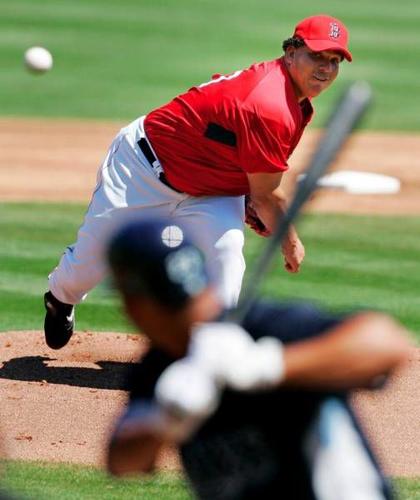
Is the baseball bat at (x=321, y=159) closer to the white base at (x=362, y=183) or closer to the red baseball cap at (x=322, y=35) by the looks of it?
the red baseball cap at (x=322, y=35)

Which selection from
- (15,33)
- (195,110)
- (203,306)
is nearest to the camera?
(203,306)

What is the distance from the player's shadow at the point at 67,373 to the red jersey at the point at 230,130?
1256 mm

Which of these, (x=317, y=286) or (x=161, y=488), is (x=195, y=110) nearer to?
(x=161, y=488)

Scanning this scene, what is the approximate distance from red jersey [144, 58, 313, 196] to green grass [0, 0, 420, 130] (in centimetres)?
998

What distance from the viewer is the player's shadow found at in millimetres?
7488

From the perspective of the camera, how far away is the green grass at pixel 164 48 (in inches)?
752

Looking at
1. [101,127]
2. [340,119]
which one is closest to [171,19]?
[101,127]

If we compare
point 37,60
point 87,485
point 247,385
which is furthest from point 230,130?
point 37,60

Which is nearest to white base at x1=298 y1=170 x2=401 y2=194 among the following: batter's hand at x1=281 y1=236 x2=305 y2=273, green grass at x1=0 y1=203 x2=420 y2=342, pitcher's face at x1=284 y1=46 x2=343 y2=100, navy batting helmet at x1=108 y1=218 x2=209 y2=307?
green grass at x1=0 y1=203 x2=420 y2=342

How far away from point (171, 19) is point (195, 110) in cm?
1870

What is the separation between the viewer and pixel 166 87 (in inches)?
779

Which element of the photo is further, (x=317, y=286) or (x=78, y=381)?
(x=317, y=286)

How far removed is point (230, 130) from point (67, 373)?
1.85 metres

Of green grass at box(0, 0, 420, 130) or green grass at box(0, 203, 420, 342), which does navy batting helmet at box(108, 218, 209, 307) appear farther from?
green grass at box(0, 0, 420, 130)
